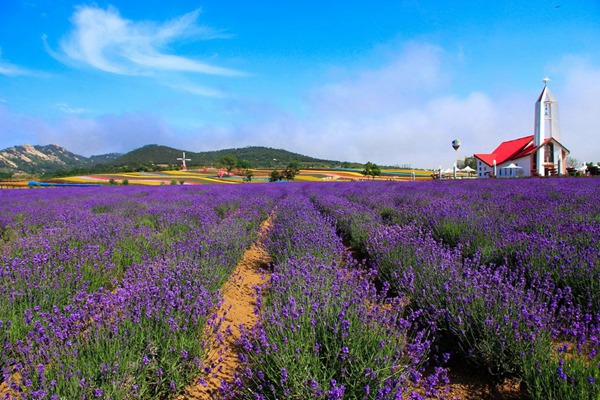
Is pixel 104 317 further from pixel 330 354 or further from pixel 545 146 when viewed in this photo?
pixel 545 146

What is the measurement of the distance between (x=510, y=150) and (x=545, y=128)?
606cm

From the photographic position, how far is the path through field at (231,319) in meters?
1.87

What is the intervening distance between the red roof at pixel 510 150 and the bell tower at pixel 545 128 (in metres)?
1.25

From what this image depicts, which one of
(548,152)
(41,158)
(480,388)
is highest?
(41,158)

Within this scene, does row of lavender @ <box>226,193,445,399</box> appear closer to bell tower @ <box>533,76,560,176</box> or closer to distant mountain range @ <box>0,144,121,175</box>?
bell tower @ <box>533,76,560,176</box>

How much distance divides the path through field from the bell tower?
107 ft

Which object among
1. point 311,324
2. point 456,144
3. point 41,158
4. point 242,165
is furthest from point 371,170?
point 41,158

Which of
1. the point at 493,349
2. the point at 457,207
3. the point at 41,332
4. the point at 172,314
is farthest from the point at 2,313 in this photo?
the point at 457,207

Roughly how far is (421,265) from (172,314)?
188 cm

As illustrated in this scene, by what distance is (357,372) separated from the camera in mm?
1562

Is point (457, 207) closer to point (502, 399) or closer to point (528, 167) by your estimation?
point (502, 399)

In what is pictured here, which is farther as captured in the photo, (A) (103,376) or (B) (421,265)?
(B) (421,265)

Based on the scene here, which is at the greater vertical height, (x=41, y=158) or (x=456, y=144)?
(x=41, y=158)

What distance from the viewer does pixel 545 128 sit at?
1165 inches
